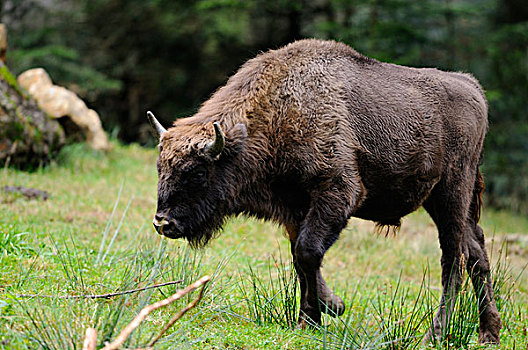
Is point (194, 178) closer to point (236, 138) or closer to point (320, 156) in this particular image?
point (236, 138)

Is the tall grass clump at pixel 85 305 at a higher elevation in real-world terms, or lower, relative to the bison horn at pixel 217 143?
lower

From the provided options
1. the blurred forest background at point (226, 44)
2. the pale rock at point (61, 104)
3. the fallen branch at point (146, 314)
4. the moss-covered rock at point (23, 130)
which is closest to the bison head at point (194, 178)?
the fallen branch at point (146, 314)

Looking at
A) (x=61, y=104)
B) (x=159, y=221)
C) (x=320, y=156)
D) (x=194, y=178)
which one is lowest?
(x=61, y=104)

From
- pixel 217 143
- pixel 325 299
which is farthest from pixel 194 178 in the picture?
pixel 325 299

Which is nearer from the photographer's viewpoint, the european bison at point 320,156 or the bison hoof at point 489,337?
the european bison at point 320,156

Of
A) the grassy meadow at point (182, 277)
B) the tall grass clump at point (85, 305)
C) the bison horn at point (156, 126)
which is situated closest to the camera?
the tall grass clump at point (85, 305)

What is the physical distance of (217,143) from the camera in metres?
4.87

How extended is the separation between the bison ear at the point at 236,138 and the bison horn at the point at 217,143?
15 centimetres

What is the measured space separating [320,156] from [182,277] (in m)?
1.72

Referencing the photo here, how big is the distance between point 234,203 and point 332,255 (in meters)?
3.72

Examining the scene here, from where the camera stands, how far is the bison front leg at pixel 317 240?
491 centimetres

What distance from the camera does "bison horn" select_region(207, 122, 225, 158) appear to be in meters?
4.75

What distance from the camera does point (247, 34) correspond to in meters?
17.6

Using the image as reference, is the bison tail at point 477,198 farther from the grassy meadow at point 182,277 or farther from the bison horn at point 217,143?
the bison horn at point 217,143
